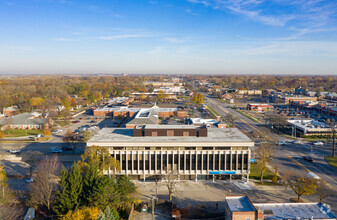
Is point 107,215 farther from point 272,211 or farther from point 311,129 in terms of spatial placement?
point 311,129

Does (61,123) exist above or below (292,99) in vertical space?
below

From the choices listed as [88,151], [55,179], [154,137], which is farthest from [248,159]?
[55,179]

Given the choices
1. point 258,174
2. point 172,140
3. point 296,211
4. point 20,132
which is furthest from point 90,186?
point 20,132

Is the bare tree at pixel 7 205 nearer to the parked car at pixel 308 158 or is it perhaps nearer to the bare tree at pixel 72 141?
the bare tree at pixel 72 141

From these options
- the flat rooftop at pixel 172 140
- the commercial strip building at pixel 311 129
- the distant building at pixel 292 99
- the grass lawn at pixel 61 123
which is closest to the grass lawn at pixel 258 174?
the flat rooftop at pixel 172 140

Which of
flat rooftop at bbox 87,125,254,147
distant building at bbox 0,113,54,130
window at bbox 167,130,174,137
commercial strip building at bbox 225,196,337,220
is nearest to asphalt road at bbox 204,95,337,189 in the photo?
flat rooftop at bbox 87,125,254,147

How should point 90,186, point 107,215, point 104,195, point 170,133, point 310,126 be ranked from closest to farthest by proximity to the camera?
point 107,215, point 104,195, point 90,186, point 170,133, point 310,126
